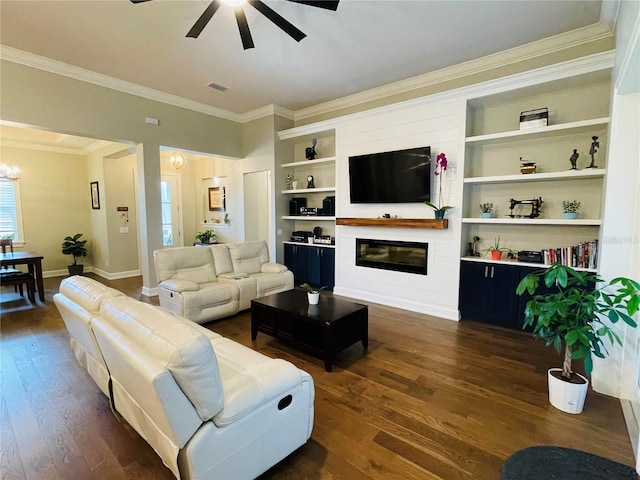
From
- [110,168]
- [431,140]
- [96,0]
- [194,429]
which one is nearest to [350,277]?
[431,140]

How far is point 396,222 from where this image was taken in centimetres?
442

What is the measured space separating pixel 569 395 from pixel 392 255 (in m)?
2.77

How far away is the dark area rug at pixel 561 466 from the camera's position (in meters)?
1.57

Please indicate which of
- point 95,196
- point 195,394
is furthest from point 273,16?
point 95,196

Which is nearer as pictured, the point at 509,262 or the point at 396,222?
the point at 509,262

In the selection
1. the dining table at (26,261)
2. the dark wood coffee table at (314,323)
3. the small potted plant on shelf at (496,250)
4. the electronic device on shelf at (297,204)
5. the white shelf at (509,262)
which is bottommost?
the dark wood coffee table at (314,323)

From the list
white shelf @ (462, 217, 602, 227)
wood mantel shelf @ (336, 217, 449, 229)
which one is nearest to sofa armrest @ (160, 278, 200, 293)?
wood mantel shelf @ (336, 217, 449, 229)

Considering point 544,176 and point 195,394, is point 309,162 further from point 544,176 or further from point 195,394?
point 195,394

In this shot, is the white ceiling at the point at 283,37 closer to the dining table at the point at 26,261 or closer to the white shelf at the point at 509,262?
the white shelf at the point at 509,262

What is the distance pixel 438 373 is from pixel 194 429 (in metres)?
2.14

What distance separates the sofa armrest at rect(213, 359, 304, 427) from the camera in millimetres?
1435

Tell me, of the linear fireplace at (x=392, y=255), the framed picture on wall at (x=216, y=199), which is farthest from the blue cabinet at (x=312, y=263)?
the framed picture on wall at (x=216, y=199)

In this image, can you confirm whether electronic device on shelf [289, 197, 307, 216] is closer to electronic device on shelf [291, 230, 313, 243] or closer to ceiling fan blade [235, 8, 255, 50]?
electronic device on shelf [291, 230, 313, 243]

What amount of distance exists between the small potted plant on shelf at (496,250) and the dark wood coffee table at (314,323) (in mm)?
1912
